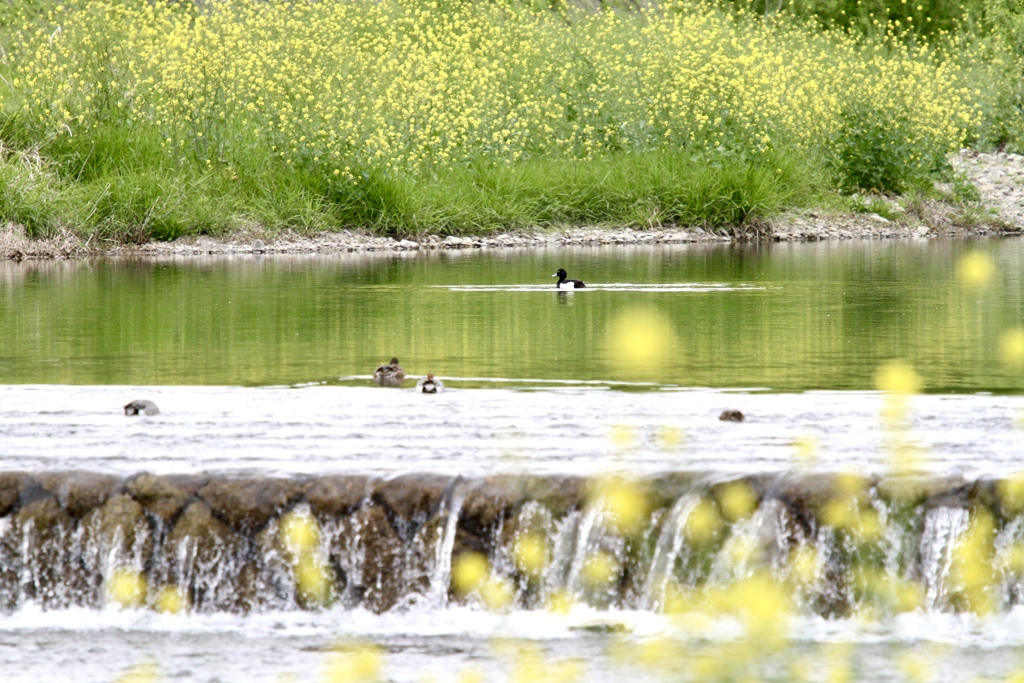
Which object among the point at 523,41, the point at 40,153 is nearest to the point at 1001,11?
the point at 523,41

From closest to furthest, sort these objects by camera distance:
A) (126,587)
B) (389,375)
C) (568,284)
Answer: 1. (126,587)
2. (389,375)
3. (568,284)

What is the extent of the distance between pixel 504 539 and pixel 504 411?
1.96m

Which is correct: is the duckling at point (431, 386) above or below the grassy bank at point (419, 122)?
below

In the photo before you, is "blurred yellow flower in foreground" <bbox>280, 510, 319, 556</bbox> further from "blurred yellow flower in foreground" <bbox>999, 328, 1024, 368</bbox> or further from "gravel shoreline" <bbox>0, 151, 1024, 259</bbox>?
"gravel shoreline" <bbox>0, 151, 1024, 259</bbox>

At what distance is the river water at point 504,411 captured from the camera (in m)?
5.77

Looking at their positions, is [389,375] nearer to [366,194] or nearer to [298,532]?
[298,532]

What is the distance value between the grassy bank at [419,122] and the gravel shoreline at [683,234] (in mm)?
275

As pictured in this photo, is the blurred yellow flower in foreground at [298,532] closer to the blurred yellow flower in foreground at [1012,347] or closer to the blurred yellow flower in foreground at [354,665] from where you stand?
the blurred yellow flower in foreground at [354,665]

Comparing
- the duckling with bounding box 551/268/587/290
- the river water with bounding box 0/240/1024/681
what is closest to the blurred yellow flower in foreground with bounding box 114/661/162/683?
the river water with bounding box 0/240/1024/681

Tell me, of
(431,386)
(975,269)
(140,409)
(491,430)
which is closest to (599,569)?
(491,430)

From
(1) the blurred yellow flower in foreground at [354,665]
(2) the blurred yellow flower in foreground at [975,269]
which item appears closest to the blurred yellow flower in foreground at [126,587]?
(1) the blurred yellow flower in foreground at [354,665]

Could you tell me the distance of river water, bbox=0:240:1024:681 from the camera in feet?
18.9

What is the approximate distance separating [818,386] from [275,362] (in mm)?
3544

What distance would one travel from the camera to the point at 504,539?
6328mm
